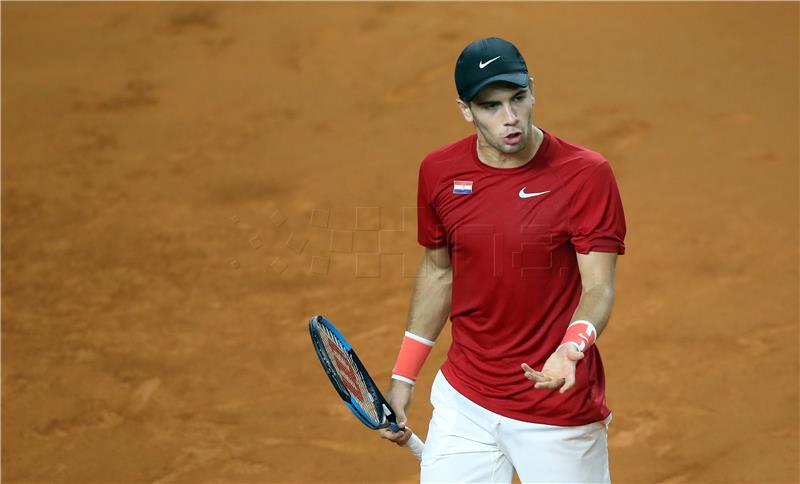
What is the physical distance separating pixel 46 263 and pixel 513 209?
510 centimetres

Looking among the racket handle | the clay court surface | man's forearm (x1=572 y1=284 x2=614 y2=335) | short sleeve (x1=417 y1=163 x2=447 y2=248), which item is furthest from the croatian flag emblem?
the clay court surface

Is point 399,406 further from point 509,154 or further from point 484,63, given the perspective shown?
point 484,63

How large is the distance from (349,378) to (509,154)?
3.01 ft

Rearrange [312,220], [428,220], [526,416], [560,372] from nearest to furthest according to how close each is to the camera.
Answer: [560,372] < [526,416] < [428,220] < [312,220]

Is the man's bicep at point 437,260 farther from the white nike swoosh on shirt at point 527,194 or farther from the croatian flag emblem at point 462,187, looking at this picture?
the white nike swoosh on shirt at point 527,194

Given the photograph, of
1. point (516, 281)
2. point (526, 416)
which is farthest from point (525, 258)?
point (526, 416)

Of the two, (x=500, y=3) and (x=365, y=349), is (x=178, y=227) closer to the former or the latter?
(x=365, y=349)

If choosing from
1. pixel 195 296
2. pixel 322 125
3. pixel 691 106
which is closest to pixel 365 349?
pixel 195 296

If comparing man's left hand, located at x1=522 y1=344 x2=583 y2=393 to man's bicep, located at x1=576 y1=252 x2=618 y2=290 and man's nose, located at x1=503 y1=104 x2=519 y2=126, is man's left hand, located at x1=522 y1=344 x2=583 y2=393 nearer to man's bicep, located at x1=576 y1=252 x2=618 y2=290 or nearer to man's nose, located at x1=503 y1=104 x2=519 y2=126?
man's bicep, located at x1=576 y1=252 x2=618 y2=290

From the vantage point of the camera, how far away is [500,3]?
11.4 meters

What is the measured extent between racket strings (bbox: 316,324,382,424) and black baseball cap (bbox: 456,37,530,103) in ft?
3.04

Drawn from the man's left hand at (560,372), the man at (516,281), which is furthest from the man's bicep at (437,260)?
the man's left hand at (560,372)

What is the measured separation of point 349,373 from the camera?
13.4 feet

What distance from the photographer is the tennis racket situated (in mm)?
3955
